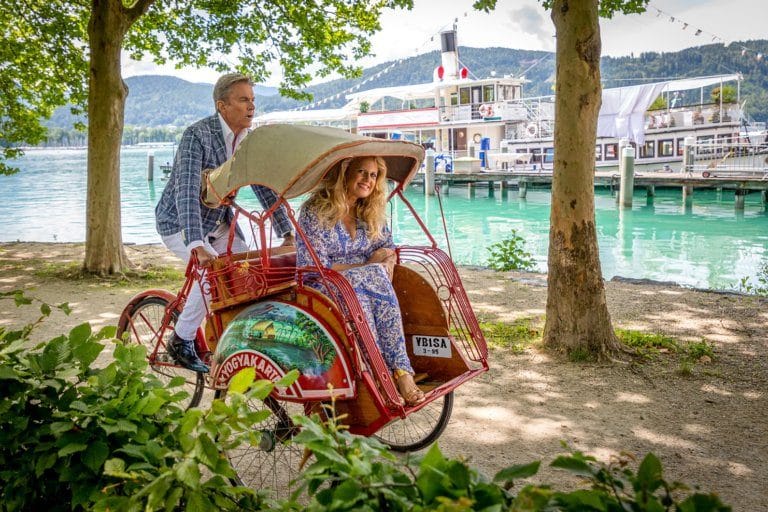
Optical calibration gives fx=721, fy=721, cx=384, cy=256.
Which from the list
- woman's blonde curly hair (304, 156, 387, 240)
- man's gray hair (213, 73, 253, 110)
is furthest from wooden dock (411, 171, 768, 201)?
woman's blonde curly hair (304, 156, 387, 240)

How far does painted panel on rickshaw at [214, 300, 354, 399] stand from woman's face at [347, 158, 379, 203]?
823 mm

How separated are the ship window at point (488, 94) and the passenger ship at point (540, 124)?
0.06 m

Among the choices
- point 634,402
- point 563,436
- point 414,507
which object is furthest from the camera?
point 634,402

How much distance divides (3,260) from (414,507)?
13.5 meters

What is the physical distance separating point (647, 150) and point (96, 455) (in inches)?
1594

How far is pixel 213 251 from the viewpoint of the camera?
4625mm

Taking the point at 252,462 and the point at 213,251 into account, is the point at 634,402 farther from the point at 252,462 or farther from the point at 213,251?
the point at 213,251

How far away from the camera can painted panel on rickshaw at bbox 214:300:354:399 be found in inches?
134

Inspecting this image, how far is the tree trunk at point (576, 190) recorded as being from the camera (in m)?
5.83

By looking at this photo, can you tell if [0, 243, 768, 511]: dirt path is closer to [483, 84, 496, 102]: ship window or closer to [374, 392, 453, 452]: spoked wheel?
[374, 392, 453, 452]: spoked wheel

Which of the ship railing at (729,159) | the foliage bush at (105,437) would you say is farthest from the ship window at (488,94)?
the foliage bush at (105,437)

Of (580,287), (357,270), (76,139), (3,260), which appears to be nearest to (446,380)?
(357,270)

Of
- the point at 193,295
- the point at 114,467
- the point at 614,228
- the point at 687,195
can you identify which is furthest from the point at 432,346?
the point at 687,195

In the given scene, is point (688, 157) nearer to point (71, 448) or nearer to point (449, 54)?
point (449, 54)
